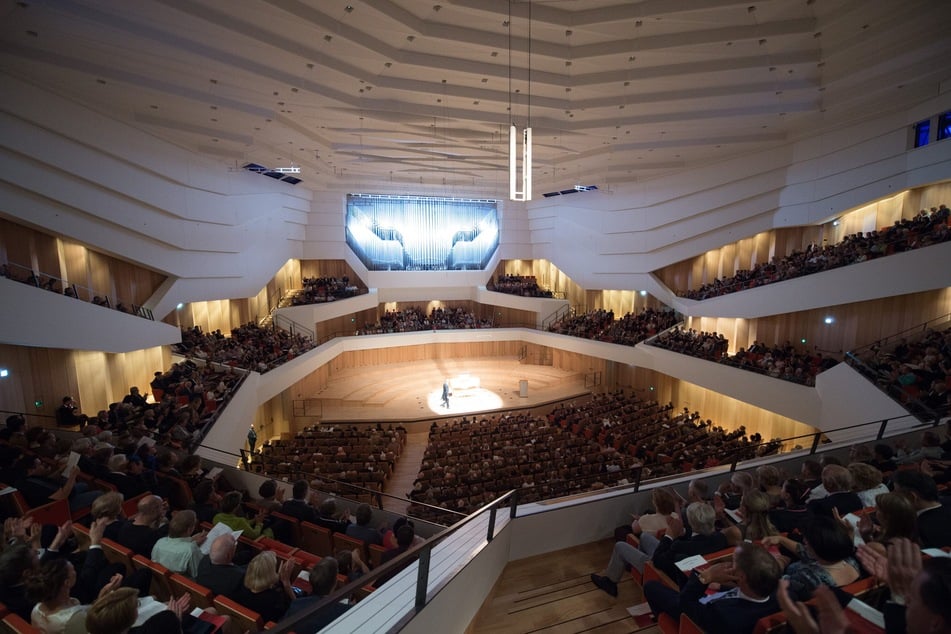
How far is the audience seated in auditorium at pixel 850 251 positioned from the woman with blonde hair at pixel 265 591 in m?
12.1

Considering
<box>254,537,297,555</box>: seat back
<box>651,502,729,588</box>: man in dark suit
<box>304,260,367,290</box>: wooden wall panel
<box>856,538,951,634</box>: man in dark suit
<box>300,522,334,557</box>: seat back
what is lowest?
<box>300,522,334,557</box>: seat back

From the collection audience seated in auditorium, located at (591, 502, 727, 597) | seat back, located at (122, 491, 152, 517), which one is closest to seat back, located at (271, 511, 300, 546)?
seat back, located at (122, 491, 152, 517)

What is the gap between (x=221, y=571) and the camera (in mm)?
2820

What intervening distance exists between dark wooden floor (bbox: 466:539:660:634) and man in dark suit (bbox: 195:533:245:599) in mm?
1674

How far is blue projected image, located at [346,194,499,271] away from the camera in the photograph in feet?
74.5

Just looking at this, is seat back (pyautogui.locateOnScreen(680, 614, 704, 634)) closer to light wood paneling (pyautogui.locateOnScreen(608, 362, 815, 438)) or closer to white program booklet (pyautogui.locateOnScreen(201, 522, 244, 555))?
white program booklet (pyautogui.locateOnScreen(201, 522, 244, 555))

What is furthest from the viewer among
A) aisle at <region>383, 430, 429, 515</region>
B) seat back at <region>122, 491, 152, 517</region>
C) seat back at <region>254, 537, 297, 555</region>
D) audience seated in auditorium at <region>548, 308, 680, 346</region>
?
audience seated in auditorium at <region>548, 308, 680, 346</region>

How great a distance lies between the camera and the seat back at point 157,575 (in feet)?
9.20

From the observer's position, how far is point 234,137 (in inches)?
450

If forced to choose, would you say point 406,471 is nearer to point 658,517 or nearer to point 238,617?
point 658,517

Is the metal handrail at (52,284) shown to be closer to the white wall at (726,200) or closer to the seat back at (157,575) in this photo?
the seat back at (157,575)

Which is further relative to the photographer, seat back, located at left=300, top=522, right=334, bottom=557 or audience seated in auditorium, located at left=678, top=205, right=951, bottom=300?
audience seated in auditorium, located at left=678, top=205, right=951, bottom=300

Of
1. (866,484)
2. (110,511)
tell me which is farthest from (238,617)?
(866,484)

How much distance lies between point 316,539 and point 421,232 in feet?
67.3
